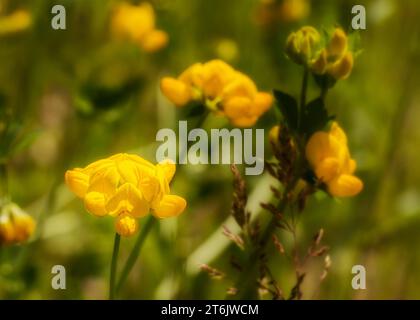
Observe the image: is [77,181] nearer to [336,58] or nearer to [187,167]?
[336,58]

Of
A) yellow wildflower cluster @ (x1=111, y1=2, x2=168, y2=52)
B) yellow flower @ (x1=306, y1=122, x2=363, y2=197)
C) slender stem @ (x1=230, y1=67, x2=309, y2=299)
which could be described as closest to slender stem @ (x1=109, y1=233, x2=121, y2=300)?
slender stem @ (x1=230, y1=67, x2=309, y2=299)

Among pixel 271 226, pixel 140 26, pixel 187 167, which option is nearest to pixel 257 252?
pixel 271 226

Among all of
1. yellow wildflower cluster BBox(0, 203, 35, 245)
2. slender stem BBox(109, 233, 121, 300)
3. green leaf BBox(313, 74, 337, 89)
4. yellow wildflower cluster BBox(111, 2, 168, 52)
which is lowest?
slender stem BBox(109, 233, 121, 300)

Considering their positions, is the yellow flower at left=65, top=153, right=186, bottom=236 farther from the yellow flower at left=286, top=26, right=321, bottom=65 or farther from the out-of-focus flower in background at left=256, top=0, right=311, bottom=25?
the out-of-focus flower in background at left=256, top=0, right=311, bottom=25

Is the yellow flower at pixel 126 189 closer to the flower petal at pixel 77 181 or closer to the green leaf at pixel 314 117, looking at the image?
the flower petal at pixel 77 181
